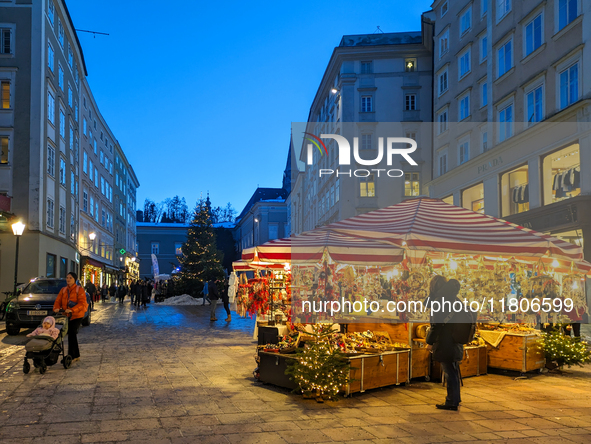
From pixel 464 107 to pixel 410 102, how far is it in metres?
13.2

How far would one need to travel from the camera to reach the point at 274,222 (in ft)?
292

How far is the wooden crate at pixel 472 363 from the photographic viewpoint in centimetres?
947

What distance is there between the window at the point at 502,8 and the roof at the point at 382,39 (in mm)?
17300

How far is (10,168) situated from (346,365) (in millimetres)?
27874

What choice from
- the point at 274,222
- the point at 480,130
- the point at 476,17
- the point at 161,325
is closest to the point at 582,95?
the point at 480,130

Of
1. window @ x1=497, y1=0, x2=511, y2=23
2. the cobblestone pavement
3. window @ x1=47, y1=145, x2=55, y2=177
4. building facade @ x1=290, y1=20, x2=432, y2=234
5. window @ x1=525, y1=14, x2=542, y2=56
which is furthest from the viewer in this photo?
Answer: building facade @ x1=290, y1=20, x2=432, y2=234

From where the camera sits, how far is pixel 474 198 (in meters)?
28.6

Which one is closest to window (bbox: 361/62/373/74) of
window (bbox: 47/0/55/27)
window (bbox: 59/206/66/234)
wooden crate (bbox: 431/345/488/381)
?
window (bbox: 47/0/55/27)

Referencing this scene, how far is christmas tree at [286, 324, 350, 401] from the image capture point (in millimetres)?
7793

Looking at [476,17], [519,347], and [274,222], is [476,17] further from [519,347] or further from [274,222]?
[274,222]

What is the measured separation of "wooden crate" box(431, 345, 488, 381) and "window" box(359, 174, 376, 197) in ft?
102

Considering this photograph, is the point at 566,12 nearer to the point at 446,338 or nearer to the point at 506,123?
the point at 506,123

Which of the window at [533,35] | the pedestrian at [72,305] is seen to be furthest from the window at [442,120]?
the pedestrian at [72,305]

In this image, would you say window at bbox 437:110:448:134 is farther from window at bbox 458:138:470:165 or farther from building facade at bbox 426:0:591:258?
window at bbox 458:138:470:165
